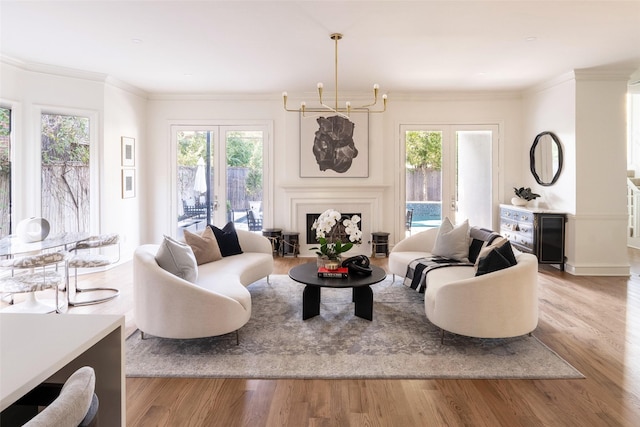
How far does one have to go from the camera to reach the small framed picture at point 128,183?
623cm

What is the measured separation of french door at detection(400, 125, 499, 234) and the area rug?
339cm

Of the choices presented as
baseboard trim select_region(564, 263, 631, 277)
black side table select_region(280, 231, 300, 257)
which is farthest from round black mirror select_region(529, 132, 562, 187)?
black side table select_region(280, 231, 300, 257)

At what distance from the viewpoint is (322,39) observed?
420 cm

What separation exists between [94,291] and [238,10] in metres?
3.48

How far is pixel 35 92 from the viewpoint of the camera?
5129 millimetres

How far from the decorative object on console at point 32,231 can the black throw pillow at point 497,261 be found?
423cm

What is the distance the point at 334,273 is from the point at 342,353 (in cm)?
83

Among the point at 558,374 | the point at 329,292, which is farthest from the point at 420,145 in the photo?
the point at 558,374

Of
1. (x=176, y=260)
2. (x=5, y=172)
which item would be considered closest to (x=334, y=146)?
(x=176, y=260)

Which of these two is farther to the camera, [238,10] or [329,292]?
[329,292]

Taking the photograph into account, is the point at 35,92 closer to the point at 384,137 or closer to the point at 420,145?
the point at 384,137

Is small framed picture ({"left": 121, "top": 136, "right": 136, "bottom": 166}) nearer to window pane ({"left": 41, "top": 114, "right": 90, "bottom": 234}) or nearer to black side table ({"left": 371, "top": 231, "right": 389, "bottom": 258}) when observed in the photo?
window pane ({"left": 41, "top": 114, "right": 90, "bottom": 234})

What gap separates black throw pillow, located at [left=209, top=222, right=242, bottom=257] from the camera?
15.1 feet

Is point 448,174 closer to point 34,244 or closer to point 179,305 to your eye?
point 179,305
